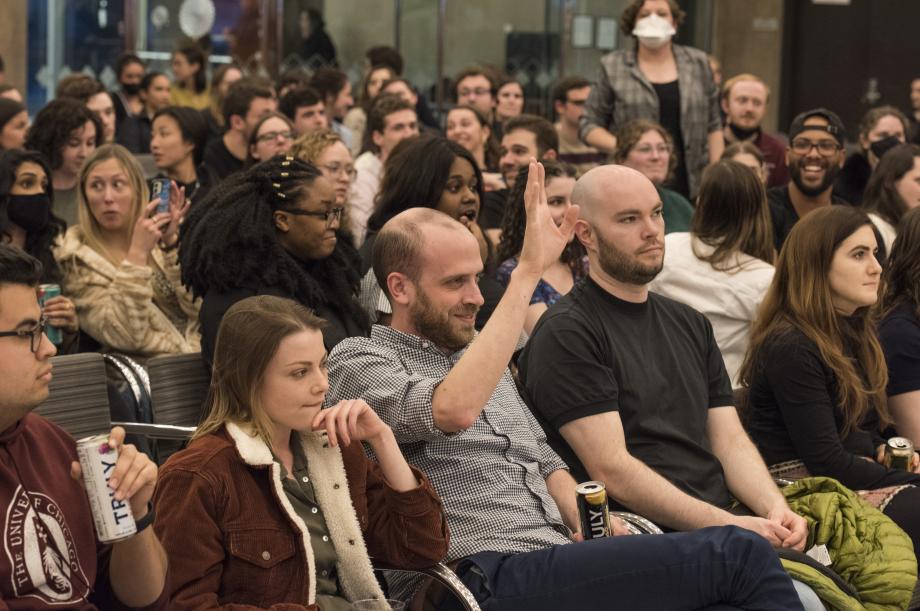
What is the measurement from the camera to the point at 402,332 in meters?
3.46

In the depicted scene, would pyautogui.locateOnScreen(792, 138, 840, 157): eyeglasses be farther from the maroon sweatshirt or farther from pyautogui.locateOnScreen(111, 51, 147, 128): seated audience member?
pyautogui.locateOnScreen(111, 51, 147, 128): seated audience member

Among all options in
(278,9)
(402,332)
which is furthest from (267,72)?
(402,332)

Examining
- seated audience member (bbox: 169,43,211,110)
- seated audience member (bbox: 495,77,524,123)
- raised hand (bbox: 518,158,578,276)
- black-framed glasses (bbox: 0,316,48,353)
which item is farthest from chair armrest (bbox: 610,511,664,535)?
seated audience member (bbox: 169,43,211,110)

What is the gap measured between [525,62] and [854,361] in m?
10.6

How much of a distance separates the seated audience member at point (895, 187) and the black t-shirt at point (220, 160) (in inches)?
129

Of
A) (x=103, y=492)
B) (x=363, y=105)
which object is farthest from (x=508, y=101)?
(x=103, y=492)

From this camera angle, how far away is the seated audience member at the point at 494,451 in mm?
3195

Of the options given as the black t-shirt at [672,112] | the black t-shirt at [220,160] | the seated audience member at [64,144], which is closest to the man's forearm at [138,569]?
the seated audience member at [64,144]

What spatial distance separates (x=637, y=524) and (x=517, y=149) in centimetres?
380

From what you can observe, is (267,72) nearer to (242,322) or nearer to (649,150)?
(649,150)

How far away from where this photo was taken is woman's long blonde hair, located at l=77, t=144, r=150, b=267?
17.4 ft

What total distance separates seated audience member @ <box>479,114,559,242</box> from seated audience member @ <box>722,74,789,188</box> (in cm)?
203

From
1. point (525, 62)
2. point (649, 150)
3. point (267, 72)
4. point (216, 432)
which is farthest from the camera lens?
point (525, 62)

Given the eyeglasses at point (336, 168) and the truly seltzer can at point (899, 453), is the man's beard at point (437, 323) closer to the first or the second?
the truly seltzer can at point (899, 453)
